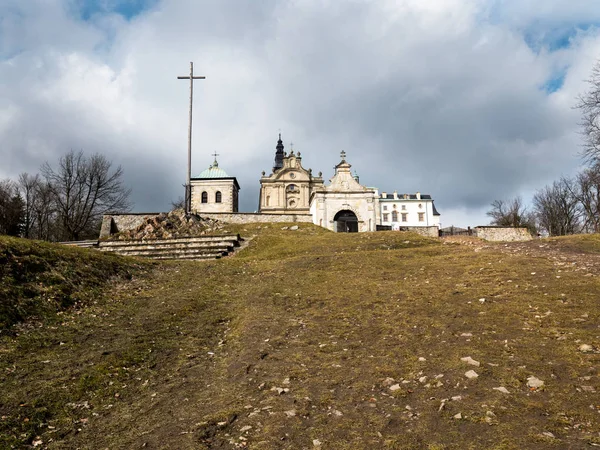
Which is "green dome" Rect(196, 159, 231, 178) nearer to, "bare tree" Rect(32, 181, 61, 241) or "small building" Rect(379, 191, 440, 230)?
"bare tree" Rect(32, 181, 61, 241)

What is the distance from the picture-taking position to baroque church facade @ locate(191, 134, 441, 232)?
4125 centimetres

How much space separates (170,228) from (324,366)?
83.3 feet

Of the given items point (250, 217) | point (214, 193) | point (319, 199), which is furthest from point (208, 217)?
point (214, 193)

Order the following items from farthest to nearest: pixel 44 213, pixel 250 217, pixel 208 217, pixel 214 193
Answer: pixel 214 193 → pixel 44 213 → pixel 250 217 → pixel 208 217

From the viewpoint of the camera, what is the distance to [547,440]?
4117 millimetres

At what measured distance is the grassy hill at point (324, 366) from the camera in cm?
472

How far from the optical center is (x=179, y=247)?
24.8 m

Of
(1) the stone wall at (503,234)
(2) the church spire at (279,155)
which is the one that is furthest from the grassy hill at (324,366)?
(2) the church spire at (279,155)

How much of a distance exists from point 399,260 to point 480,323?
8.47 m

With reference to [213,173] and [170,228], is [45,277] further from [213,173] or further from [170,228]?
[213,173]

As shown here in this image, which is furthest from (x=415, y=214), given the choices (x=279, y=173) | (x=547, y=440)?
(x=547, y=440)

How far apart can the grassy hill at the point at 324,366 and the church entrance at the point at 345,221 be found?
94.4 ft

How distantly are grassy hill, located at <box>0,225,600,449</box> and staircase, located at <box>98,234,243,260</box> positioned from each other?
1100 cm

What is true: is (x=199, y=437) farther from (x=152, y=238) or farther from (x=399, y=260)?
(x=152, y=238)
